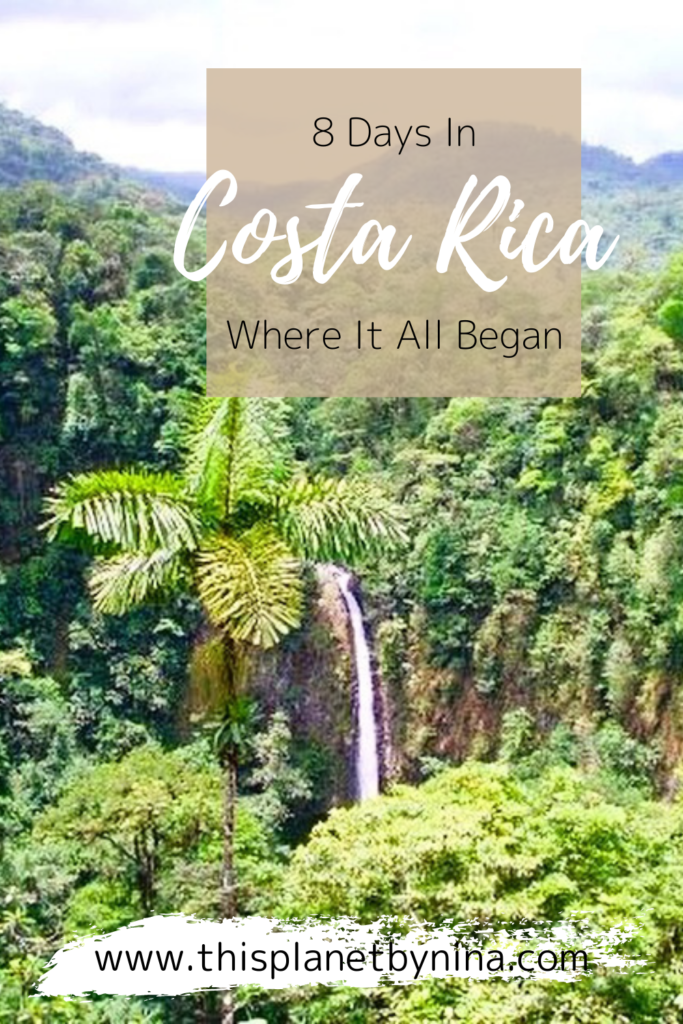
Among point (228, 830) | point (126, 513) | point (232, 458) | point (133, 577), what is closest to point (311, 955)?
point (228, 830)

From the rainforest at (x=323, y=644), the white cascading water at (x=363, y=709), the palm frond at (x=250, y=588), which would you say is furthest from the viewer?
the white cascading water at (x=363, y=709)

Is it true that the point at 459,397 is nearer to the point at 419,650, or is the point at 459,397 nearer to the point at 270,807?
the point at 419,650

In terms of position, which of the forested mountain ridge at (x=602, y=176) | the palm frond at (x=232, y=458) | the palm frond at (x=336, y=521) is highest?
the forested mountain ridge at (x=602, y=176)

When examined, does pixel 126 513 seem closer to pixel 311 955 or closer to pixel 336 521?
pixel 336 521

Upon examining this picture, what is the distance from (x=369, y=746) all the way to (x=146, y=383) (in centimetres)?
927

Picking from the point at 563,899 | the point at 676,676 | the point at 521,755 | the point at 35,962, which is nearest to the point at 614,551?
the point at 676,676

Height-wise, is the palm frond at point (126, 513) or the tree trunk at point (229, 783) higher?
the palm frond at point (126, 513)

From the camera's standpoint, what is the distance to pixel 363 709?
22266 mm

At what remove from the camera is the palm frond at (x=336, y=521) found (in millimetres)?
7656

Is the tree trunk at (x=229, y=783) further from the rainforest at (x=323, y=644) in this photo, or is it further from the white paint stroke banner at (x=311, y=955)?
the white paint stroke banner at (x=311, y=955)

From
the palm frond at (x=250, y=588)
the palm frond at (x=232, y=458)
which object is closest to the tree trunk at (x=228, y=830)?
the palm frond at (x=250, y=588)

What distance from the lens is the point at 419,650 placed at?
21734 millimetres

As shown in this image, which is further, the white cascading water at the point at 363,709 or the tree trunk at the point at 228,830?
the white cascading water at the point at 363,709

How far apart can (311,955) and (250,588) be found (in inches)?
123
